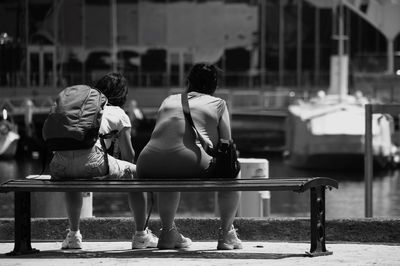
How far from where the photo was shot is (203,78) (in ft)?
31.5

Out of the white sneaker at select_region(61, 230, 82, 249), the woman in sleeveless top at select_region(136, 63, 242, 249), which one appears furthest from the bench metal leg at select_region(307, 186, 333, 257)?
the white sneaker at select_region(61, 230, 82, 249)

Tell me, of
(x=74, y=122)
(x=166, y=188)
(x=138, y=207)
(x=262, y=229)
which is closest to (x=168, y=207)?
(x=138, y=207)

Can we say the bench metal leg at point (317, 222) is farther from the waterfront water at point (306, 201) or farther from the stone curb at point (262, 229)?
the waterfront water at point (306, 201)

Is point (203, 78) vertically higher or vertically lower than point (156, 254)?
higher

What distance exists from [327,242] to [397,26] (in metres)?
52.5

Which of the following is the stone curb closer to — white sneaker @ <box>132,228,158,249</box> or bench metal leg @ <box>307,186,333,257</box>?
white sneaker @ <box>132,228,158,249</box>

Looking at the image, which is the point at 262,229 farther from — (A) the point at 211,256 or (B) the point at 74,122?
(B) the point at 74,122

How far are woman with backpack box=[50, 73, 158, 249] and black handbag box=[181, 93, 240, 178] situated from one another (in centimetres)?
54

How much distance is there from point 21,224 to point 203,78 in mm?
1606

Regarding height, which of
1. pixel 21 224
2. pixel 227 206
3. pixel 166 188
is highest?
pixel 166 188

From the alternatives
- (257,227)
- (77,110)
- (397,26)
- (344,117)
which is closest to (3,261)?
(77,110)

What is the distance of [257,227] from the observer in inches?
408

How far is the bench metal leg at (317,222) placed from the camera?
899 centimetres

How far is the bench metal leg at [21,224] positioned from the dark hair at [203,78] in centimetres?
138
